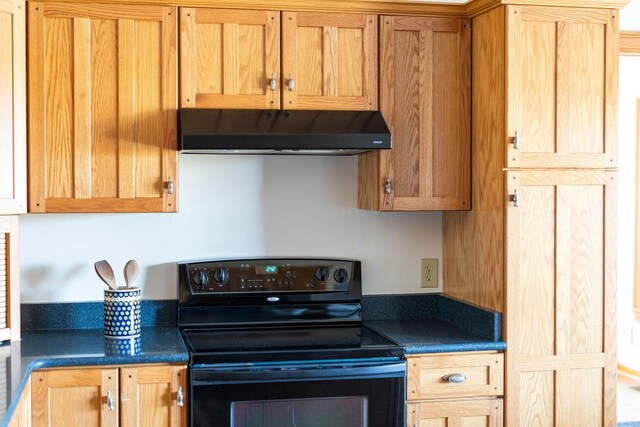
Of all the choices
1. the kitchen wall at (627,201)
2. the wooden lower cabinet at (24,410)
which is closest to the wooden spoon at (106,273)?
the wooden lower cabinet at (24,410)

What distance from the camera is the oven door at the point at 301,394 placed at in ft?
8.89

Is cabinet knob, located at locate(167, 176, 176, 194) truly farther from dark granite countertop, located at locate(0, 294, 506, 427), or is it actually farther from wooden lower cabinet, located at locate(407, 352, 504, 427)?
wooden lower cabinet, located at locate(407, 352, 504, 427)

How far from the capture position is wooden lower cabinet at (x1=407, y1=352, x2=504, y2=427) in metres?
2.89

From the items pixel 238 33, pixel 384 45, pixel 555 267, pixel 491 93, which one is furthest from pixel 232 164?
pixel 555 267

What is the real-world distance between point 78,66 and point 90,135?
0.79ft

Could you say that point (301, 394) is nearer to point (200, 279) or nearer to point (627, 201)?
point (200, 279)

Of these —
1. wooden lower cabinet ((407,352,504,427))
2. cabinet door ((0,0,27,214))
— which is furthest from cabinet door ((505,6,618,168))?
cabinet door ((0,0,27,214))

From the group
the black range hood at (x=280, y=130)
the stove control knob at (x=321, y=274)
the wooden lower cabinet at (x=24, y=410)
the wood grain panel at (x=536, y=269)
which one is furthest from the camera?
the stove control knob at (x=321, y=274)

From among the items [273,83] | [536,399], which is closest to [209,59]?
[273,83]

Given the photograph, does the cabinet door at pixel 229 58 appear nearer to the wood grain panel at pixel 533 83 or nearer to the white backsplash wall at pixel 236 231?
the white backsplash wall at pixel 236 231

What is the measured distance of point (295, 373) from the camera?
2.76 metres

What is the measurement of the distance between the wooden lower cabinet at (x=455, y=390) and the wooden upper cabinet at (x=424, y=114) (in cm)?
59

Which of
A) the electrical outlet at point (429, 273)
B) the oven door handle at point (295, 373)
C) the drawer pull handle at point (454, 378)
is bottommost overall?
the drawer pull handle at point (454, 378)

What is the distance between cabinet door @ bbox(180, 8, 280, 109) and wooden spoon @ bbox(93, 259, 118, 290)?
655 millimetres
